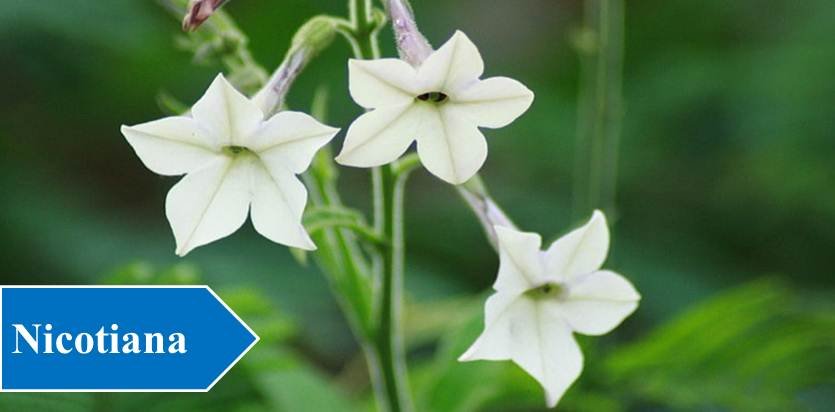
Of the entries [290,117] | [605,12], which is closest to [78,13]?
[605,12]

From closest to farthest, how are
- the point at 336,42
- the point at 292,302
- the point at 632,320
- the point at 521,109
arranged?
the point at 521,109
the point at 292,302
the point at 632,320
the point at 336,42

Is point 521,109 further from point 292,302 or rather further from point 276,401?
point 292,302

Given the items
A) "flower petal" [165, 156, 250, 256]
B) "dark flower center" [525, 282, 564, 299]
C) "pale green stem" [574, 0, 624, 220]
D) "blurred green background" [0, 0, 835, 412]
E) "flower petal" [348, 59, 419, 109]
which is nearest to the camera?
"flower petal" [348, 59, 419, 109]

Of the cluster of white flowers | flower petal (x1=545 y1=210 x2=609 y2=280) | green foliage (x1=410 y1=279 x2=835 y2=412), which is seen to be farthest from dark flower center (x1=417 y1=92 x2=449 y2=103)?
green foliage (x1=410 y1=279 x2=835 y2=412)

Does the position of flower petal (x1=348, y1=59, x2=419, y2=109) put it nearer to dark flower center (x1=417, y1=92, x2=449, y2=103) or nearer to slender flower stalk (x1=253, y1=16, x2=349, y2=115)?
dark flower center (x1=417, y1=92, x2=449, y2=103)

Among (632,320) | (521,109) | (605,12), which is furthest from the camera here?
(632,320)

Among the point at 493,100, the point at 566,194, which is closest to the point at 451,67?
the point at 493,100

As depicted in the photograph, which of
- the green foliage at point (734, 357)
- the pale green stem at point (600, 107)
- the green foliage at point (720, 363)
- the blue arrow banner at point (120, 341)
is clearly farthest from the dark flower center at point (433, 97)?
the green foliage at point (734, 357)
